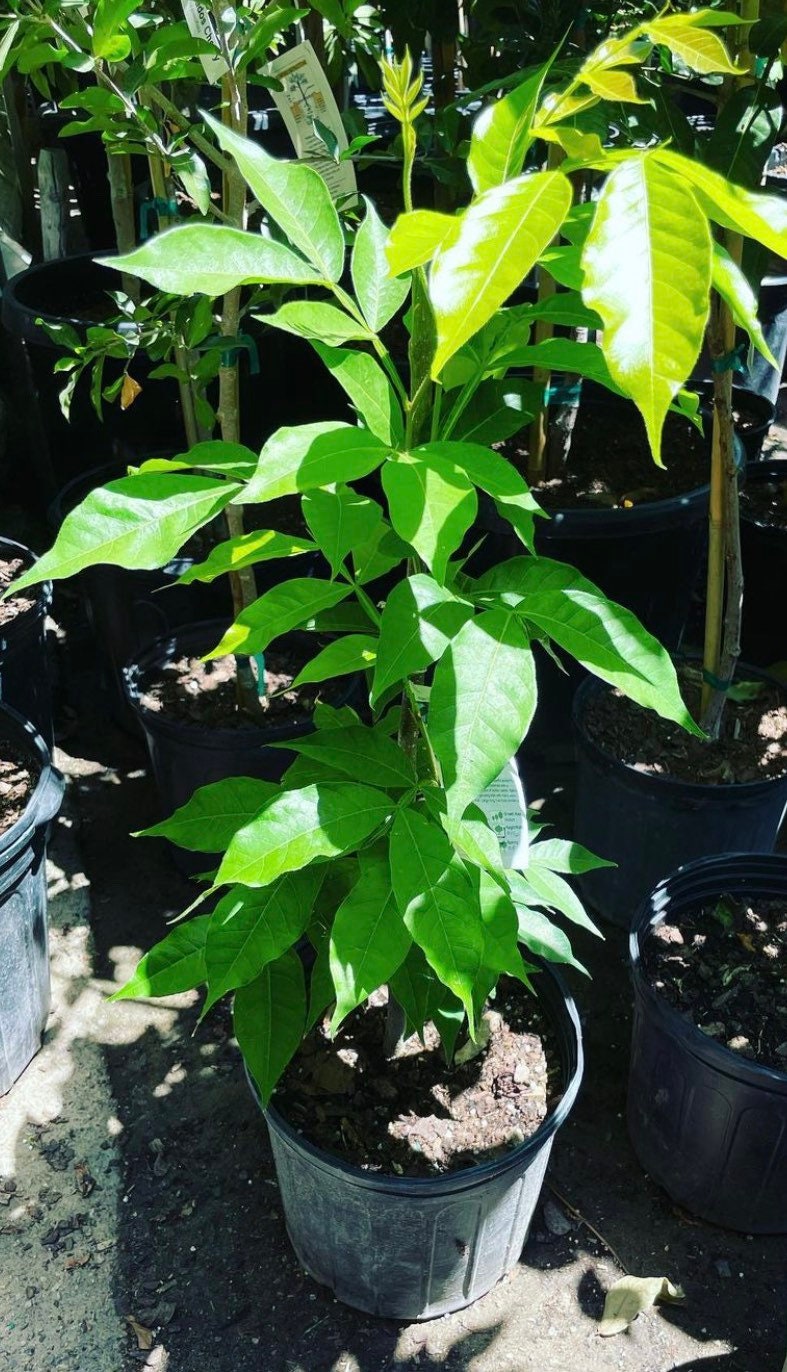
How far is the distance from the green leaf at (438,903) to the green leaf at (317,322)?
1.84 feet

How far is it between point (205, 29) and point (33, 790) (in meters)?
1.34

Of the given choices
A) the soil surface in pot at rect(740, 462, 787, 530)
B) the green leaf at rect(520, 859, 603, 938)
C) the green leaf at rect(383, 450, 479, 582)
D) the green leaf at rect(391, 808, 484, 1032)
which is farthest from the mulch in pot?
the green leaf at rect(383, 450, 479, 582)

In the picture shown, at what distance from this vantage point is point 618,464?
293 cm

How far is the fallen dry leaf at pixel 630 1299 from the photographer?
1793mm

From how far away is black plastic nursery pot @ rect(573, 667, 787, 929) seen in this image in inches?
89.0

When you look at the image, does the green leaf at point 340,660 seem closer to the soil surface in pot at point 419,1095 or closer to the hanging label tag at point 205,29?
the soil surface in pot at point 419,1095

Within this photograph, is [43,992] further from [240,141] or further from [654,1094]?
[240,141]

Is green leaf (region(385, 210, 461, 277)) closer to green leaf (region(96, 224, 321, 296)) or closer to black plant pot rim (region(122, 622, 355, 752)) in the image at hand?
green leaf (region(96, 224, 321, 296))

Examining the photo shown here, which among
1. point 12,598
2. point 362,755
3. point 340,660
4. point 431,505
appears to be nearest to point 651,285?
point 431,505

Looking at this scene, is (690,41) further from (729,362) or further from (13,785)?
(13,785)

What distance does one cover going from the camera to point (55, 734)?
3.06 metres

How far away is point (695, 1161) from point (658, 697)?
3.87 feet

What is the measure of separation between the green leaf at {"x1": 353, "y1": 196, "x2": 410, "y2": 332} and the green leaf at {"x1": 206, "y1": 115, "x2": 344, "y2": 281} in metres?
0.04

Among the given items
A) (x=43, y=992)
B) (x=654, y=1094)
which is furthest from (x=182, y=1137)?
(x=654, y=1094)
